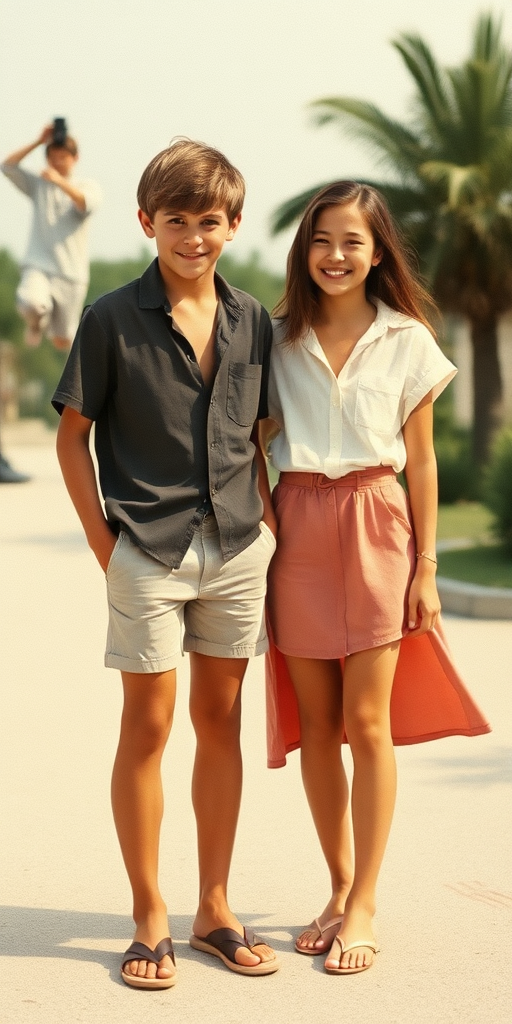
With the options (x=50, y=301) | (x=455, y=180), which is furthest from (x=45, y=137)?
(x=455, y=180)

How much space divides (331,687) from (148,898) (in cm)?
67

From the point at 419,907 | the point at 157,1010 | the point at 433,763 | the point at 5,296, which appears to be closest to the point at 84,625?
the point at 433,763

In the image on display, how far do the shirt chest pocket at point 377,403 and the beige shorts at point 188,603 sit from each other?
354 millimetres

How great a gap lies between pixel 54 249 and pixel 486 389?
9.09 metres

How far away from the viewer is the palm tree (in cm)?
1769

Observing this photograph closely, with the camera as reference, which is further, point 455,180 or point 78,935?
point 455,180

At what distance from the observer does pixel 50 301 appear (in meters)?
11.5

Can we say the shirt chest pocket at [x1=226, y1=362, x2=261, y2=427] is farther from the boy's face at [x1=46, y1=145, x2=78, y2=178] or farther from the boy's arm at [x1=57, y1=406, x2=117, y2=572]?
the boy's face at [x1=46, y1=145, x2=78, y2=178]

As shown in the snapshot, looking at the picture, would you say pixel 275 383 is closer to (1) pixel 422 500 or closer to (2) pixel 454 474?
(1) pixel 422 500

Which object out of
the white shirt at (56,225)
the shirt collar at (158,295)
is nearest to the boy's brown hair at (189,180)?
the shirt collar at (158,295)

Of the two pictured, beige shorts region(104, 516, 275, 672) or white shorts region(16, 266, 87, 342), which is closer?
beige shorts region(104, 516, 275, 672)

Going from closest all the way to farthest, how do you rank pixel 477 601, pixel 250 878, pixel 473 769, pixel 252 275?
pixel 250 878 < pixel 473 769 < pixel 477 601 < pixel 252 275

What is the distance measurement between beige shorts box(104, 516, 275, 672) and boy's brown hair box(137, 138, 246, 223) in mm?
726

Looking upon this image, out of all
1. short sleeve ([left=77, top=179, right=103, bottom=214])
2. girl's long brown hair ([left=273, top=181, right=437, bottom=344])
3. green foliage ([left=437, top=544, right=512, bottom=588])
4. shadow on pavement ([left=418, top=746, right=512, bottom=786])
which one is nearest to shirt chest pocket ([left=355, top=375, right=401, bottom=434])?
girl's long brown hair ([left=273, top=181, right=437, bottom=344])
